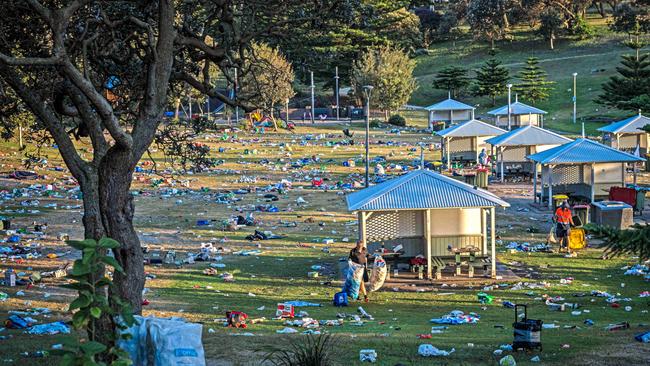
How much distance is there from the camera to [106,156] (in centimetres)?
1176

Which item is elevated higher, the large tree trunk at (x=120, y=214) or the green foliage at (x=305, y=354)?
the large tree trunk at (x=120, y=214)

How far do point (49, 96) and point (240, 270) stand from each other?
9009 mm

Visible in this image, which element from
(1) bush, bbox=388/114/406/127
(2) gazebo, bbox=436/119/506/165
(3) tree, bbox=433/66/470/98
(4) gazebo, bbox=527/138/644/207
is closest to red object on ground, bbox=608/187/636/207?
(4) gazebo, bbox=527/138/644/207

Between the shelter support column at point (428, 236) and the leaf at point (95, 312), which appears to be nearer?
the leaf at point (95, 312)

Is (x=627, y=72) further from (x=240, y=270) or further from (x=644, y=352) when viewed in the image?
(x=644, y=352)

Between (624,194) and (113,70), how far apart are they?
62.8 feet

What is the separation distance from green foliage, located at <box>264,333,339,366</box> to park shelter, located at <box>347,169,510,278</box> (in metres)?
7.30

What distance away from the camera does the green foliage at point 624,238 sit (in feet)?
21.8

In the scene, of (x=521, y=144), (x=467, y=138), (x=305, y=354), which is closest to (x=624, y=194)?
(x=521, y=144)

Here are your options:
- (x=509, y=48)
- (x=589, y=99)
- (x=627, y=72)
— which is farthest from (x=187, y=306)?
(x=509, y=48)

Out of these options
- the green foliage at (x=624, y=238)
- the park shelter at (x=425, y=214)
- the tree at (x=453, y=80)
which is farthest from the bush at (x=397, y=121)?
the green foliage at (x=624, y=238)

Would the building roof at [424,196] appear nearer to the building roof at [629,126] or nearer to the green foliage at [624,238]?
the green foliage at [624,238]

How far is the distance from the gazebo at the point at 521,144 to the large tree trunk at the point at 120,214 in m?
27.5

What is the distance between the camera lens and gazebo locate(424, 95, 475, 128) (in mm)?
62375
